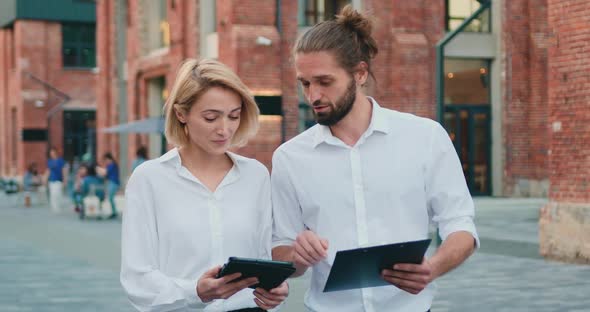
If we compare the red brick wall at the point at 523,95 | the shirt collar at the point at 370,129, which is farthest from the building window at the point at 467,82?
Answer: the shirt collar at the point at 370,129

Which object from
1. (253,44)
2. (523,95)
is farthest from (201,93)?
(523,95)

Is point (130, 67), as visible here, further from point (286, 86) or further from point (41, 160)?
point (41, 160)

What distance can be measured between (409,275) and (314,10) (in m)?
23.5

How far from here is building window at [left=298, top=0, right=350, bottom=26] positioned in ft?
84.8

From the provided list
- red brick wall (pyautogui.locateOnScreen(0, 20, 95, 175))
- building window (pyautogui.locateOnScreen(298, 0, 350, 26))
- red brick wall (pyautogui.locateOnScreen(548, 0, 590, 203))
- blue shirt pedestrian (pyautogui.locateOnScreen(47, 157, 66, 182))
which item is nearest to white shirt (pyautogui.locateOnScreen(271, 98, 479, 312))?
red brick wall (pyautogui.locateOnScreen(548, 0, 590, 203))

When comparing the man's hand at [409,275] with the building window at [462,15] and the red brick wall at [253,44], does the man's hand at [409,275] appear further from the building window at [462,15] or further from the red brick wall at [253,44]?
the building window at [462,15]

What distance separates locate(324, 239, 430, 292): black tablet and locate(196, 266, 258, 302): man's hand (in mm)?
268

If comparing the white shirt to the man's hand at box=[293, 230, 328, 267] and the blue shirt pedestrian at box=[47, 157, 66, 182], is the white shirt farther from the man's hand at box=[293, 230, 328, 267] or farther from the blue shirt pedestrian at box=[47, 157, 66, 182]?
the blue shirt pedestrian at box=[47, 157, 66, 182]

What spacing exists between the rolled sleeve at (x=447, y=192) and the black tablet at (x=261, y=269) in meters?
0.57

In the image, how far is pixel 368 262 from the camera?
284 centimetres

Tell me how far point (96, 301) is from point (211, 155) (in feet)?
21.7

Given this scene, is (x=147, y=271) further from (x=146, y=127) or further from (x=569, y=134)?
(x=146, y=127)

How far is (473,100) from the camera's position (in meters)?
28.1

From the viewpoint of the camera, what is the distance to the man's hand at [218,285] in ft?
9.80
